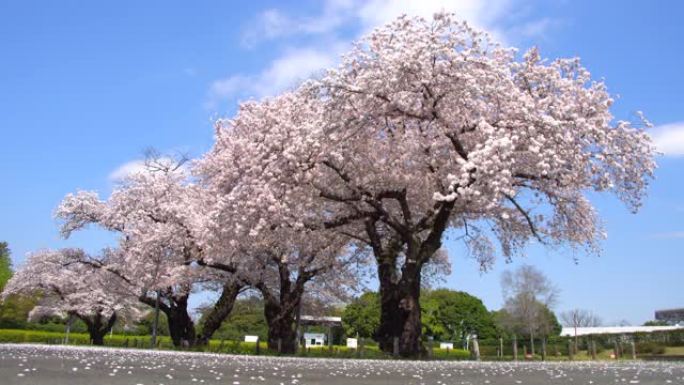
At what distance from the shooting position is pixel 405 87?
20672mm

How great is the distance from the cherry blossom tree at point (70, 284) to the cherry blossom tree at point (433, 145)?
2579 cm

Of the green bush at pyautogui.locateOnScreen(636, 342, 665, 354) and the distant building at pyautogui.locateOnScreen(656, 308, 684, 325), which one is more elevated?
the distant building at pyautogui.locateOnScreen(656, 308, 684, 325)

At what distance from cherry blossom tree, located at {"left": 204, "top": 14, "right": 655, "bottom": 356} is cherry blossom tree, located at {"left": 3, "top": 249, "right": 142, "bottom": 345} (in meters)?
25.8

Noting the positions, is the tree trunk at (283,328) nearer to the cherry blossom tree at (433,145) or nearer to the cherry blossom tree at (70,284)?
the cherry blossom tree at (433,145)

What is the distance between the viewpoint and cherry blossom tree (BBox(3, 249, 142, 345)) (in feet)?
149

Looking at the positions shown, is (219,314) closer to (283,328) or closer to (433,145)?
(283,328)

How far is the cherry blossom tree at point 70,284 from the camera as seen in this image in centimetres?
4538

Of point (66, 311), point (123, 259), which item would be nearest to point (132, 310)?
point (66, 311)

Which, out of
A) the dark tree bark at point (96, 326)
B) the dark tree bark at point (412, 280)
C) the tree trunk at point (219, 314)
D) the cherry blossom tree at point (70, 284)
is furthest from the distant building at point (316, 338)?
the dark tree bark at point (412, 280)

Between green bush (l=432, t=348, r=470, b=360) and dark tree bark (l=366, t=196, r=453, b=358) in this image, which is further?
green bush (l=432, t=348, r=470, b=360)

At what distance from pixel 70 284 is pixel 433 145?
37.1m

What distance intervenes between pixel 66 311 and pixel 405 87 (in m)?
39.8

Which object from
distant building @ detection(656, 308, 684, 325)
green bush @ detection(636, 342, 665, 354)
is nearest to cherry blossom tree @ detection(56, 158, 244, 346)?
green bush @ detection(636, 342, 665, 354)

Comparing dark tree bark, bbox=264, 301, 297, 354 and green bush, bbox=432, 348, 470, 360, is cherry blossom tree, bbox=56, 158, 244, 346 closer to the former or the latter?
dark tree bark, bbox=264, 301, 297, 354
